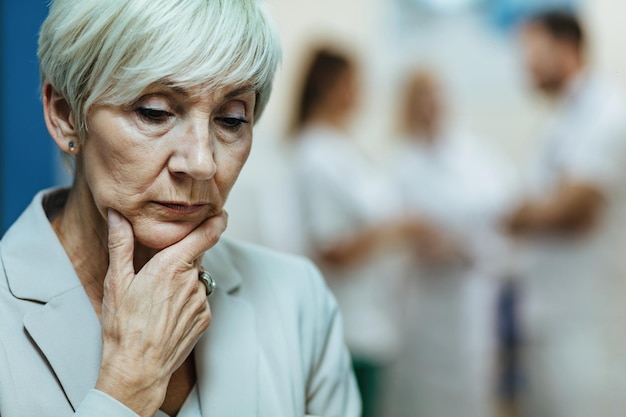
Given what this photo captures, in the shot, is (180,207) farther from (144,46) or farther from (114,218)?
(144,46)

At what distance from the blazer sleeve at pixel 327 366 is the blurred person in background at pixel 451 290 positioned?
1.78 meters

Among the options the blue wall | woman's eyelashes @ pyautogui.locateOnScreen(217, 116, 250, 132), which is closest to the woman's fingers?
woman's eyelashes @ pyautogui.locateOnScreen(217, 116, 250, 132)

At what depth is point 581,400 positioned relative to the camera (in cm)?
260

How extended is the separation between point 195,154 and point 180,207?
8 cm

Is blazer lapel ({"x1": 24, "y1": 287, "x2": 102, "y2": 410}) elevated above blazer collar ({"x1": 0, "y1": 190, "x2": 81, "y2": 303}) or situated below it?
below

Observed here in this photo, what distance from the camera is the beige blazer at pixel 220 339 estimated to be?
0.93 m

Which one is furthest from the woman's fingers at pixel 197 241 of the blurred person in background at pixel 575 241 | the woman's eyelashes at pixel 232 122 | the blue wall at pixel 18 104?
the blurred person in background at pixel 575 241

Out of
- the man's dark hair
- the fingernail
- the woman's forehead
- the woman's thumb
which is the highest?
the man's dark hair

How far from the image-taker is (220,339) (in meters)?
1.09

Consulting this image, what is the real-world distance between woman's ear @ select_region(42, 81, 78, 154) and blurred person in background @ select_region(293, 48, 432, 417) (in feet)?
5.65

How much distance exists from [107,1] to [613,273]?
2.13 m

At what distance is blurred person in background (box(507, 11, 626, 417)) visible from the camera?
8.23ft

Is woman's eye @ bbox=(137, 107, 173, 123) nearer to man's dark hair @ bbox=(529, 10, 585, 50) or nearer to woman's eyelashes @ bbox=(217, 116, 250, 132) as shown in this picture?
woman's eyelashes @ bbox=(217, 116, 250, 132)

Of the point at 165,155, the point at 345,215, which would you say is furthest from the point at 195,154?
the point at 345,215
